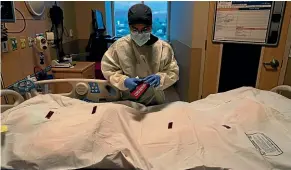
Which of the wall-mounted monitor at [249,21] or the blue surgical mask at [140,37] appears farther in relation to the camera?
the wall-mounted monitor at [249,21]

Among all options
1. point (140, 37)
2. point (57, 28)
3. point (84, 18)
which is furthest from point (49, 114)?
point (84, 18)

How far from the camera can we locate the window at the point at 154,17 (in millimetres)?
4414

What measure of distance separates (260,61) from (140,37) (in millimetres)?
1458

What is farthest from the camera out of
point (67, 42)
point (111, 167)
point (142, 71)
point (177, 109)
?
point (67, 42)

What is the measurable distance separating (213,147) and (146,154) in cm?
33

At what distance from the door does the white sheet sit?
879mm

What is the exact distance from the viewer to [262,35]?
2.06 meters

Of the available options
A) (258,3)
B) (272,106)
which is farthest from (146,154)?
(258,3)

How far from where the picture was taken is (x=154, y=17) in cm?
437

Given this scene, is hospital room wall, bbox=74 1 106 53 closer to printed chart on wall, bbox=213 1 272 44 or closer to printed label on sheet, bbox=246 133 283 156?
printed chart on wall, bbox=213 1 272 44

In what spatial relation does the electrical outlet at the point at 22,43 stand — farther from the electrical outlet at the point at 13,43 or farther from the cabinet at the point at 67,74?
the cabinet at the point at 67,74

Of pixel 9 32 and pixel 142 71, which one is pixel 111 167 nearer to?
pixel 142 71

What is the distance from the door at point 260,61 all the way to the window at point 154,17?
238cm

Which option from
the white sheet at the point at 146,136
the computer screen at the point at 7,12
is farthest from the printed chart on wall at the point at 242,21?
the computer screen at the point at 7,12
